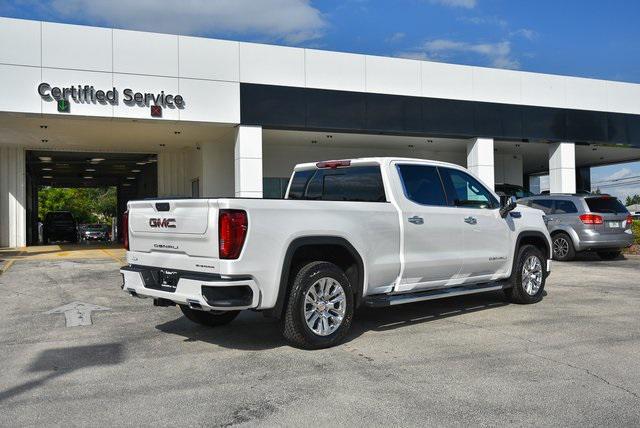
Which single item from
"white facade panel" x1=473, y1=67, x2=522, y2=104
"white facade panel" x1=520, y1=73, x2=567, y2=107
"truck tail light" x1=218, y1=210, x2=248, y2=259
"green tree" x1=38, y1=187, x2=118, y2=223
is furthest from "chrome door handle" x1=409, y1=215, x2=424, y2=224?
"green tree" x1=38, y1=187, x2=118, y2=223

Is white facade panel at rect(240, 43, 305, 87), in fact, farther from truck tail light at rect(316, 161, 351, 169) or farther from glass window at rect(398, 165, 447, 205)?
glass window at rect(398, 165, 447, 205)

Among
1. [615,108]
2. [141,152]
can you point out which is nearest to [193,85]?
[141,152]

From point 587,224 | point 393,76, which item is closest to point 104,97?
point 393,76

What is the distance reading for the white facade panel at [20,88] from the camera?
14.8 meters

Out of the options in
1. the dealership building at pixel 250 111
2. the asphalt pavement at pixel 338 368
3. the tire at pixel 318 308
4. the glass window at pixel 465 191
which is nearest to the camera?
the asphalt pavement at pixel 338 368

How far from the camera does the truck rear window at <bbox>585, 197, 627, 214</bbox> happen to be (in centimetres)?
1422

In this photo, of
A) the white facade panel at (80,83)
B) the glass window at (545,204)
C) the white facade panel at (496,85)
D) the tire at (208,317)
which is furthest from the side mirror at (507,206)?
the white facade panel at (496,85)

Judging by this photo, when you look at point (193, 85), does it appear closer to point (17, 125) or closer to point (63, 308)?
point (17, 125)

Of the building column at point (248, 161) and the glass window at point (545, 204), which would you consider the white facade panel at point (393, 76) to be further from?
the glass window at point (545, 204)

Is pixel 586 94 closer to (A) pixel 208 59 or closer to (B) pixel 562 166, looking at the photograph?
(B) pixel 562 166

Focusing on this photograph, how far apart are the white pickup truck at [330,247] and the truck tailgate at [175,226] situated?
13 millimetres

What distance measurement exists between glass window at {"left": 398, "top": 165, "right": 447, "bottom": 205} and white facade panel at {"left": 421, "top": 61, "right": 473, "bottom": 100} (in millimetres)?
13240

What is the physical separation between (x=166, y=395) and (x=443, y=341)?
2986 mm

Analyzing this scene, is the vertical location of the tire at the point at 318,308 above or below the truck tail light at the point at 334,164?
below
